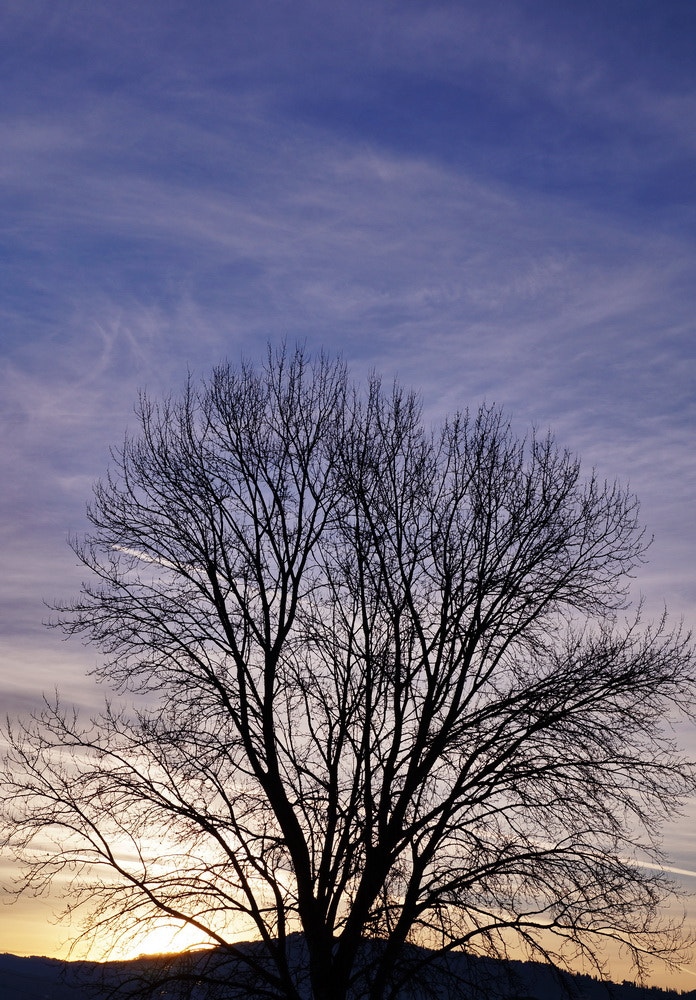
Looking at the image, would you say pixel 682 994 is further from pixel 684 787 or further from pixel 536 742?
pixel 536 742

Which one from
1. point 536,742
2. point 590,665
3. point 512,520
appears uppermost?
point 512,520

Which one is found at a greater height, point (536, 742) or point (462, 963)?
point (536, 742)

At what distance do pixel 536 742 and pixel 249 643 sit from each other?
13.8 ft

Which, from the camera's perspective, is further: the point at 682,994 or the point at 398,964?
the point at 682,994

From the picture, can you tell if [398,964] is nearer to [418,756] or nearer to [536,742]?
[418,756]

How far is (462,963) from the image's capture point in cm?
1209

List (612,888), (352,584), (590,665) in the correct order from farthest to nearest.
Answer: (352,584) < (590,665) < (612,888)

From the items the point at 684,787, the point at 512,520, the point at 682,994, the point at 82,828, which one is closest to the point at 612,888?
the point at 684,787

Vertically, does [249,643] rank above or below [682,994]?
above

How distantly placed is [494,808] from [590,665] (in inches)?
90.7

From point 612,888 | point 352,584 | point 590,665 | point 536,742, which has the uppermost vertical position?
point 352,584

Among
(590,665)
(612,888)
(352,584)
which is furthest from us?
(352,584)

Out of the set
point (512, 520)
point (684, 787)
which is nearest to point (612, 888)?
point (684, 787)

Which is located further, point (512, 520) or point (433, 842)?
point (512, 520)
